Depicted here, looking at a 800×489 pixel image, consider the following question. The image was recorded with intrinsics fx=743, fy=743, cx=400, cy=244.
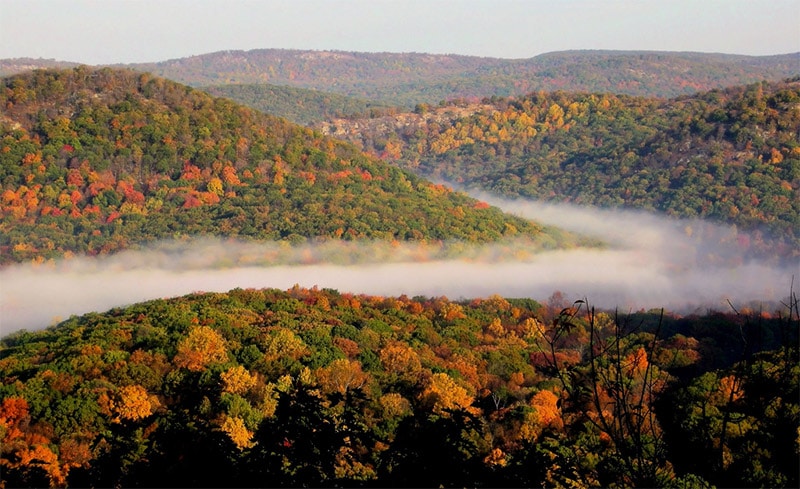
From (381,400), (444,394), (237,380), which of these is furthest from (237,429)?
(444,394)

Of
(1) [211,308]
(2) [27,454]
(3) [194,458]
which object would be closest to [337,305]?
(1) [211,308]

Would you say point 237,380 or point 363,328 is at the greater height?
point 237,380

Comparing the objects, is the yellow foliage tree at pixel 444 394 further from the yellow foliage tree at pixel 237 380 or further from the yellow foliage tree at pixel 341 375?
the yellow foliage tree at pixel 237 380

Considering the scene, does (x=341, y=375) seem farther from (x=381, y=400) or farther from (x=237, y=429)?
(x=237, y=429)

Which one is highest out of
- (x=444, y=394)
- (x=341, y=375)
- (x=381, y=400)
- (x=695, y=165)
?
(x=381, y=400)

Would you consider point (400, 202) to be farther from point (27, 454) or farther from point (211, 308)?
point (27, 454)

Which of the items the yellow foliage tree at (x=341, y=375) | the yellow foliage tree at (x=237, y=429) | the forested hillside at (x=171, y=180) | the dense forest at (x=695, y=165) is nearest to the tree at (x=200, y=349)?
the yellow foliage tree at (x=341, y=375)

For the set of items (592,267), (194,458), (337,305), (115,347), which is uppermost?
(194,458)

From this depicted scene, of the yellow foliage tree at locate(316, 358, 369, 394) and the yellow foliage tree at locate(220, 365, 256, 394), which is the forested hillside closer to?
the yellow foliage tree at locate(316, 358, 369, 394)
